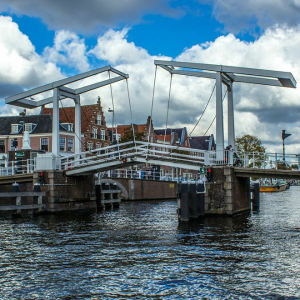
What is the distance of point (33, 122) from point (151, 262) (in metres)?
38.4

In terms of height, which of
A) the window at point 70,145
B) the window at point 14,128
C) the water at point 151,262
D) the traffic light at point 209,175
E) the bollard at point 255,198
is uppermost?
the window at point 14,128

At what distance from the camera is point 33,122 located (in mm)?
46719

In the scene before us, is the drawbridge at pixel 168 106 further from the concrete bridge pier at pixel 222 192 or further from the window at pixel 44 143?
the window at pixel 44 143

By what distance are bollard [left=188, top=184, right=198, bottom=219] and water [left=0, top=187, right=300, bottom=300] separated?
1.67 meters

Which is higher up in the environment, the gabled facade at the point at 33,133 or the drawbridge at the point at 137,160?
the gabled facade at the point at 33,133

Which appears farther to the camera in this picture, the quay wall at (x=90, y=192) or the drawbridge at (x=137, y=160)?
the drawbridge at (x=137, y=160)

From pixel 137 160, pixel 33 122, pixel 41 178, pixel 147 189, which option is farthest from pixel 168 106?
pixel 33 122

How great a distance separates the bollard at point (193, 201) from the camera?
63.0 feet

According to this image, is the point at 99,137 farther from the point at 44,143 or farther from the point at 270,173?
the point at 270,173

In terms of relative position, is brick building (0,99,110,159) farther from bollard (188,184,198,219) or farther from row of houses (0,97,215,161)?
bollard (188,184,198,219)

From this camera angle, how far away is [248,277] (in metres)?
9.22

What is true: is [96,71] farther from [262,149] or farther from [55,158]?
[262,149]

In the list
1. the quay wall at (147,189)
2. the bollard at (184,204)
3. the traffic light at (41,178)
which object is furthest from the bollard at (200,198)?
the quay wall at (147,189)

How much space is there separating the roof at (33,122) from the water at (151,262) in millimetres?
29094
